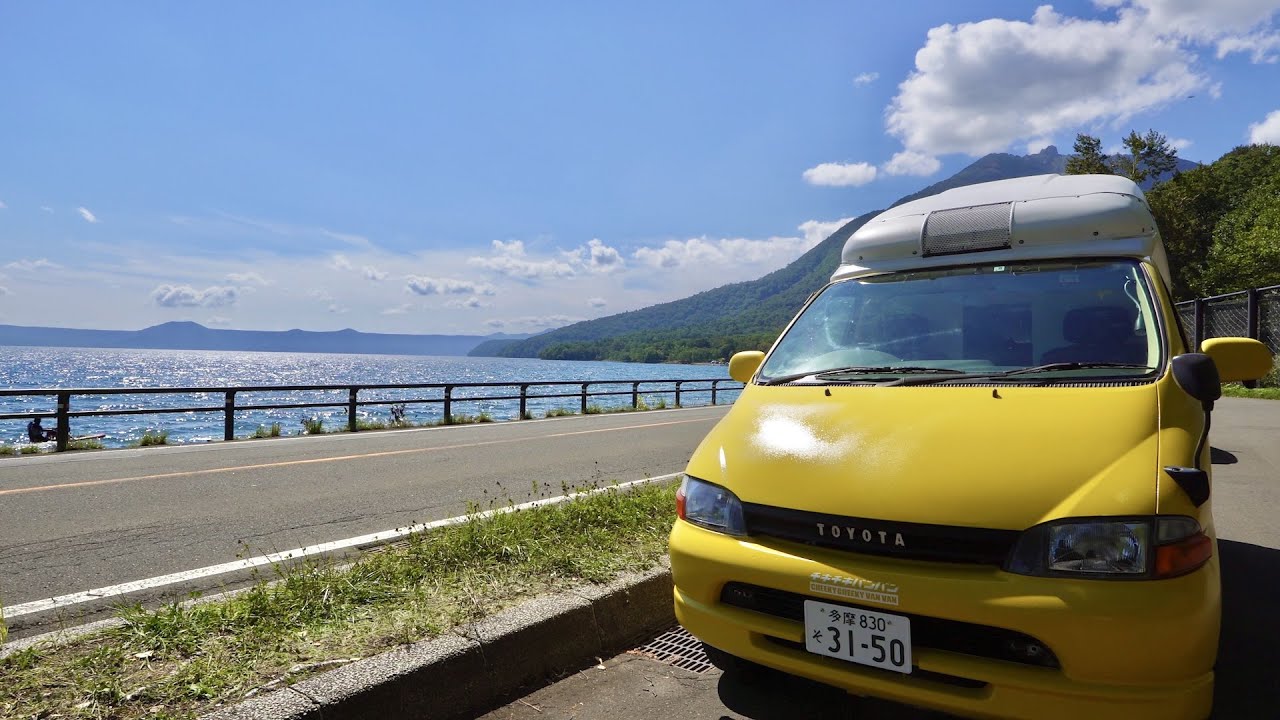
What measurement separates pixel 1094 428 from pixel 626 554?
2.41m

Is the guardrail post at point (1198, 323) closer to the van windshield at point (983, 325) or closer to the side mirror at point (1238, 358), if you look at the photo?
the side mirror at point (1238, 358)

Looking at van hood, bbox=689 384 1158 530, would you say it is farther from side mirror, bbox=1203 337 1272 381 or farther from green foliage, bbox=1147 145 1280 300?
green foliage, bbox=1147 145 1280 300

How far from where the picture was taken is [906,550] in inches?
86.4

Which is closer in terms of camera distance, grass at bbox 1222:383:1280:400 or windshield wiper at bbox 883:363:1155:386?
windshield wiper at bbox 883:363:1155:386

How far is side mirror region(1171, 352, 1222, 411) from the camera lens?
2.39 meters

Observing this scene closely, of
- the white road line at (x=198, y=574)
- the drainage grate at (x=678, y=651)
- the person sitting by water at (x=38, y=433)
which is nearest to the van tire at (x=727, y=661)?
the drainage grate at (x=678, y=651)

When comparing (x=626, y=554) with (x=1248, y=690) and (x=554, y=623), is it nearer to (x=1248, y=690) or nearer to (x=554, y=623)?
(x=554, y=623)

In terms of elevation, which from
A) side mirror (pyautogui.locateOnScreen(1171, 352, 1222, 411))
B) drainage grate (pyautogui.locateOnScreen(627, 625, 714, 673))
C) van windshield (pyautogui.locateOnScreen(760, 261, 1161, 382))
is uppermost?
van windshield (pyautogui.locateOnScreen(760, 261, 1161, 382))

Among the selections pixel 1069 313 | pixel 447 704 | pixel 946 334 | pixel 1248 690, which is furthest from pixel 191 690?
pixel 1248 690

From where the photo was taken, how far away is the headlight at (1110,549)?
78.5 inches

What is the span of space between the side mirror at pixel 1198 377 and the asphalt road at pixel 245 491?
495 centimetres

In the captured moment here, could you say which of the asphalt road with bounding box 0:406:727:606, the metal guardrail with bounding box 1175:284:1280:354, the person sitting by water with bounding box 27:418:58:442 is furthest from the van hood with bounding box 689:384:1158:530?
the metal guardrail with bounding box 1175:284:1280:354

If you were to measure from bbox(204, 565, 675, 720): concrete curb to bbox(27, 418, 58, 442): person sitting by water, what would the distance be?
35.8ft

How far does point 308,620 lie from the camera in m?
3.01
